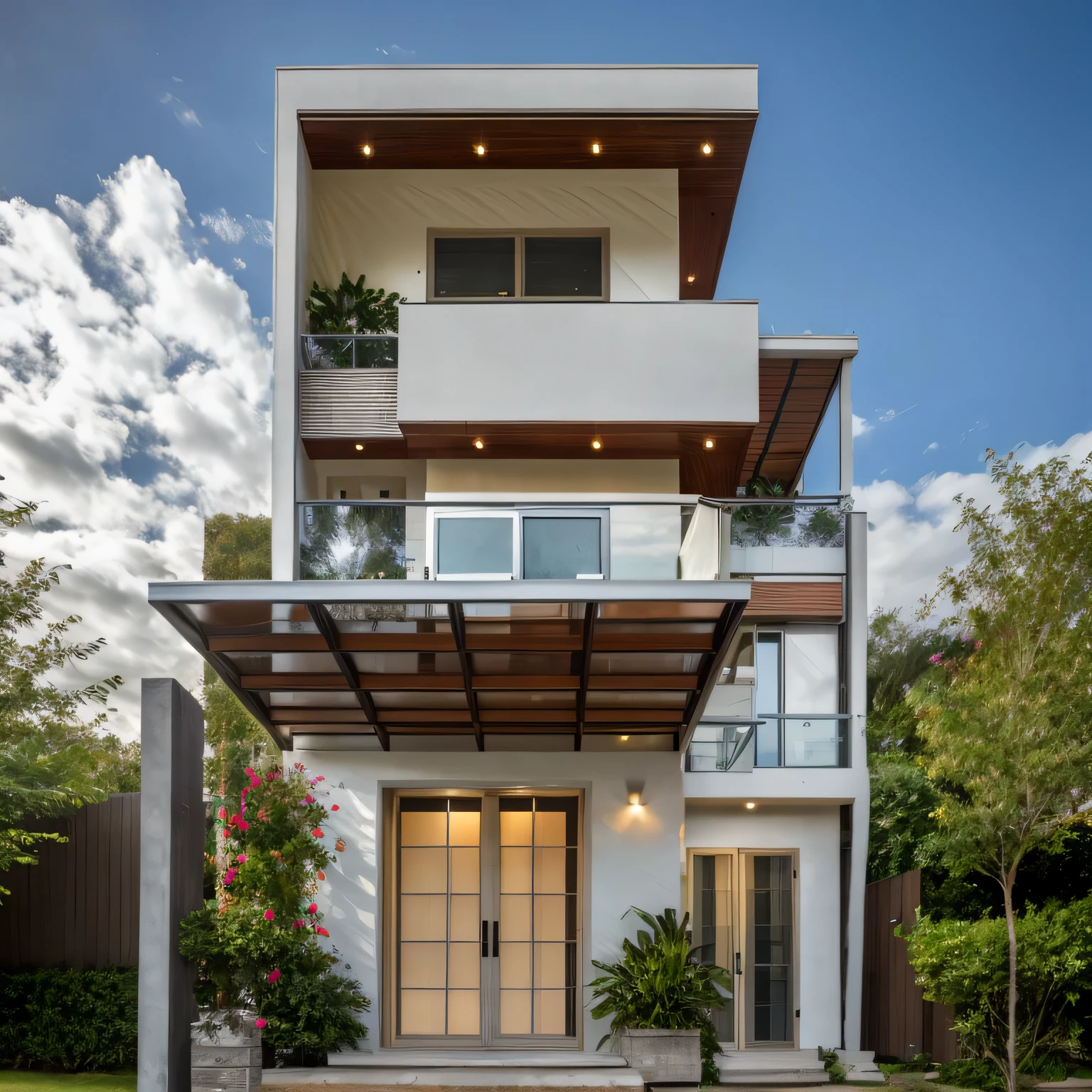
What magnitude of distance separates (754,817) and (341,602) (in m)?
7.07

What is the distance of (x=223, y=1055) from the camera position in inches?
378

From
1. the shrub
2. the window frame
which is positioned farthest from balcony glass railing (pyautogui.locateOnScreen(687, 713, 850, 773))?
the shrub

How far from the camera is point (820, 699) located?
45.9 feet

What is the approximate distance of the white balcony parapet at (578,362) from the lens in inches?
518

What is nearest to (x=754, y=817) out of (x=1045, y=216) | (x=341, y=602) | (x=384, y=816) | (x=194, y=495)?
(x=384, y=816)

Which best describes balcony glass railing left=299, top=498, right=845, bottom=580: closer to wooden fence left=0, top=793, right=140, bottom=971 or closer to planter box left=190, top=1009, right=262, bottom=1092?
wooden fence left=0, top=793, right=140, bottom=971

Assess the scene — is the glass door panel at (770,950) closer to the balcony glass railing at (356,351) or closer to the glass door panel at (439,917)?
the glass door panel at (439,917)

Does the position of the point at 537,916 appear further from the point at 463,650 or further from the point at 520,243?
the point at 520,243

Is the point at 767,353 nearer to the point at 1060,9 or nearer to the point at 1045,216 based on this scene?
the point at 1045,216

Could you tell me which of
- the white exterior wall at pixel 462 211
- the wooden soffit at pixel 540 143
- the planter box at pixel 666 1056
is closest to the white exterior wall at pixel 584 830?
the planter box at pixel 666 1056

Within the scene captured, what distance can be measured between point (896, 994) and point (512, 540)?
27.4 ft

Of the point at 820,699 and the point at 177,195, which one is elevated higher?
the point at 177,195

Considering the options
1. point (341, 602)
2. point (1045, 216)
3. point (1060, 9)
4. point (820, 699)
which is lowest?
point (820, 699)

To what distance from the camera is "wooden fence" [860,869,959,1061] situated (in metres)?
13.1
